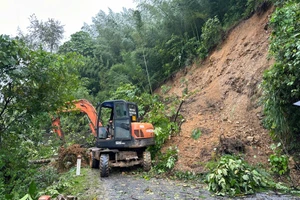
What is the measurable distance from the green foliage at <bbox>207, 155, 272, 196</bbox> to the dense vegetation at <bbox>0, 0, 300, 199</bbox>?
5cm

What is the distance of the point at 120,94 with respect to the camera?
11.5 meters

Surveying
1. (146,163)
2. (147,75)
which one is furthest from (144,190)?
(147,75)

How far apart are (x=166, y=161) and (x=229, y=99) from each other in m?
3.18

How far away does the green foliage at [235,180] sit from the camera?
449 cm

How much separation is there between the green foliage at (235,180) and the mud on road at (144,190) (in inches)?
7.8

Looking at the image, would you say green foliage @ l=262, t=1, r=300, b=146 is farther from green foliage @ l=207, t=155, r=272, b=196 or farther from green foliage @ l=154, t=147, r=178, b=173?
green foliage @ l=154, t=147, r=178, b=173

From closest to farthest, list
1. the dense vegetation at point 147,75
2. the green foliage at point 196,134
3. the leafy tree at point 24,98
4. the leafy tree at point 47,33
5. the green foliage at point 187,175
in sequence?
the leafy tree at point 24,98
the dense vegetation at point 147,75
the green foliage at point 187,175
the green foliage at point 196,134
the leafy tree at point 47,33

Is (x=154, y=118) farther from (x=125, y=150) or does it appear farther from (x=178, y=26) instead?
(x=178, y=26)

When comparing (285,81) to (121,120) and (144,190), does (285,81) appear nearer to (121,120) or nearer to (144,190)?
(144,190)

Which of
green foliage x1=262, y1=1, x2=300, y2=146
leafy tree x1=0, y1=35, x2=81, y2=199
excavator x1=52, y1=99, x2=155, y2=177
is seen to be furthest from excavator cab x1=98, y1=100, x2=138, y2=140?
green foliage x1=262, y1=1, x2=300, y2=146

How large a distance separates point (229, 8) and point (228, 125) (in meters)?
5.96

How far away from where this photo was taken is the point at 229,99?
8.27 meters

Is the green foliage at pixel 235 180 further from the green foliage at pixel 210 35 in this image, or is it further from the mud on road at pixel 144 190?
the green foliage at pixel 210 35

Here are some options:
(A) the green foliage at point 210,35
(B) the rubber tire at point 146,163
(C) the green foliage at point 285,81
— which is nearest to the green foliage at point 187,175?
(B) the rubber tire at point 146,163
